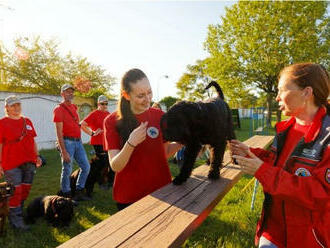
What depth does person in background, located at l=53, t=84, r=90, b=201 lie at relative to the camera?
17.4 feet

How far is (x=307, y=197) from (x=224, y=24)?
2645 centimetres

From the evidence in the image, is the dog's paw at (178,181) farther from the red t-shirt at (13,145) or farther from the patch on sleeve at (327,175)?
the red t-shirt at (13,145)

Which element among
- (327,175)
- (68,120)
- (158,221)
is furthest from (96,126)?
(327,175)

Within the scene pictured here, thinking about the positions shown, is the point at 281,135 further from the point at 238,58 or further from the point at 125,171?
the point at 238,58

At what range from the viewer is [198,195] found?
6.97ft

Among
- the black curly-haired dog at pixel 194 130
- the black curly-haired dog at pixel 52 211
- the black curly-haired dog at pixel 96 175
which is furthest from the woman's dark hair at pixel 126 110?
the black curly-haired dog at pixel 96 175

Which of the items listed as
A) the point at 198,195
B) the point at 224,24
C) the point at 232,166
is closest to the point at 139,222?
the point at 198,195

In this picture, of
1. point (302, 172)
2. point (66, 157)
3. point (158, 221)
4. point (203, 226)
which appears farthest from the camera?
point (66, 157)

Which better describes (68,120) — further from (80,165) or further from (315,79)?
(315,79)

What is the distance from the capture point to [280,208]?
1.73m

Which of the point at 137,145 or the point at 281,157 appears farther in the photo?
the point at 137,145

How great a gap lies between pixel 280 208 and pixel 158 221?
2.91ft

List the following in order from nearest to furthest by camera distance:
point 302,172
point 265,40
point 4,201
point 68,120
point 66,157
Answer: point 302,172
point 4,201
point 66,157
point 68,120
point 265,40

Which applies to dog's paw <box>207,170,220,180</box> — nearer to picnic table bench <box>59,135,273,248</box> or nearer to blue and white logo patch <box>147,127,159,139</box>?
picnic table bench <box>59,135,273,248</box>
